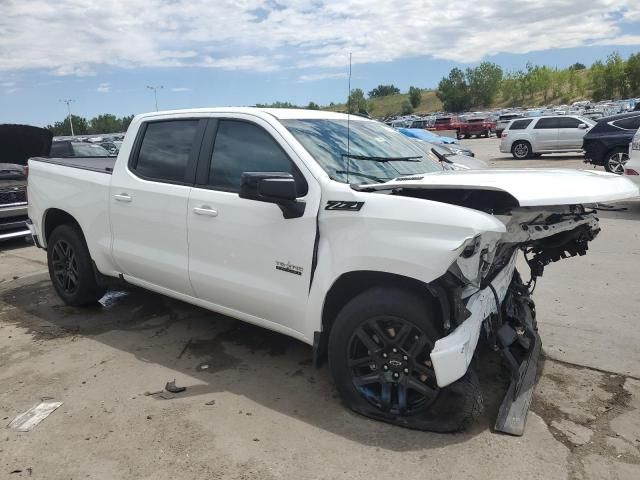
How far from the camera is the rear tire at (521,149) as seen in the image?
22.9m

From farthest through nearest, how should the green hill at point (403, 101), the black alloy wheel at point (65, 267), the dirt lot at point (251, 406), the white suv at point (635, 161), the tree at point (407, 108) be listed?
the green hill at point (403, 101) → the tree at point (407, 108) → the white suv at point (635, 161) → the black alloy wheel at point (65, 267) → the dirt lot at point (251, 406)

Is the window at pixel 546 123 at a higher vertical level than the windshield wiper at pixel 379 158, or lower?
higher

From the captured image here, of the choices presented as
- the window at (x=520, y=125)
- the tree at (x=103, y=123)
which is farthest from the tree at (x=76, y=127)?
the window at (x=520, y=125)

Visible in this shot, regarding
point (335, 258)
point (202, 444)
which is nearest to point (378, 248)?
point (335, 258)

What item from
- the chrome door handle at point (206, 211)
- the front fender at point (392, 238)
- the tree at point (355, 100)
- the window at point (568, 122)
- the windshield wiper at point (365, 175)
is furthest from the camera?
the window at point (568, 122)

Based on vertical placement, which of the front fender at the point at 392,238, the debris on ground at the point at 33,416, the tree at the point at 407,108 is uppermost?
the tree at the point at 407,108

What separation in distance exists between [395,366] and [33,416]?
2.30 m

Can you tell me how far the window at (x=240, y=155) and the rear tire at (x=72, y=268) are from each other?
1.98 metres

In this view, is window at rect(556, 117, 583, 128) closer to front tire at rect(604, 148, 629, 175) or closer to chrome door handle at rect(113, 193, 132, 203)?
front tire at rect(604, 148, 629, 175)

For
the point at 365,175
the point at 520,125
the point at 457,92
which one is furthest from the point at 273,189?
the point at 457,92

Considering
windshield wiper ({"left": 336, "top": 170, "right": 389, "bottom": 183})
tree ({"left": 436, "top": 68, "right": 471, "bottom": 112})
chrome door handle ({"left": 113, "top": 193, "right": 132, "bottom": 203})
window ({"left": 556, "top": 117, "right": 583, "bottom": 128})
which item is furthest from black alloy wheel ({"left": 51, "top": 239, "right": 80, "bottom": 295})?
tree ({"left": 436, "top": 68, "right": 471, "bottom": 112})

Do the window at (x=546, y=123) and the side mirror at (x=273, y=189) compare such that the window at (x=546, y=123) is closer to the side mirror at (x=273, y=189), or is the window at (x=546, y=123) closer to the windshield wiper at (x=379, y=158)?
the windshield wiper at (x=379, y=158)

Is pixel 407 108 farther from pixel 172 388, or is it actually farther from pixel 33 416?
pixel 33 416

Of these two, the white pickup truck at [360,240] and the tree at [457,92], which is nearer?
the white pickup truck at [360,240]
